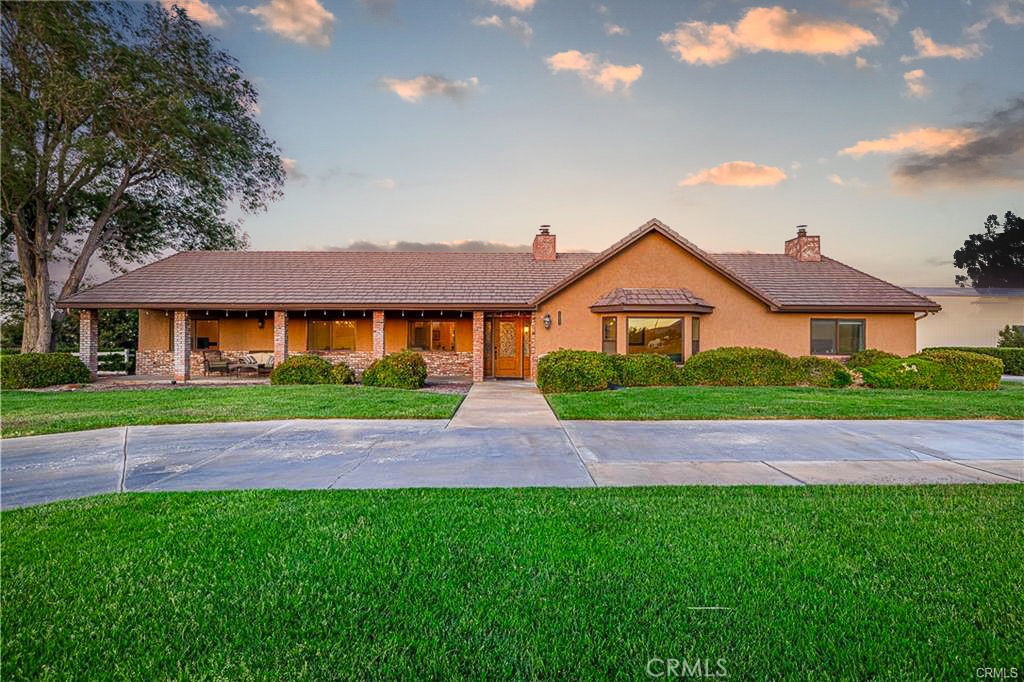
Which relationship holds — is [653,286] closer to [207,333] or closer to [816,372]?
[816,372]

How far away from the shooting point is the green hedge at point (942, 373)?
1492cm

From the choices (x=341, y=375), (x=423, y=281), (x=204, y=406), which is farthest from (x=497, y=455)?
(x=423, y=281)

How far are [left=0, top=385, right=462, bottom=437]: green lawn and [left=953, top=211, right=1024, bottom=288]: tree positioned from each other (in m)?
53.7

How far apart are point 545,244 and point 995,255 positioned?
4647 centimetres

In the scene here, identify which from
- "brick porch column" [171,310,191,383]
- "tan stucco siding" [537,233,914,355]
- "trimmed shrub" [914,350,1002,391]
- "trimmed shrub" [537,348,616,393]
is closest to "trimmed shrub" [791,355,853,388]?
"tan stucco siding" [537,233,914,355]

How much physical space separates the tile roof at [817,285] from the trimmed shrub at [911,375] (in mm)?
3506

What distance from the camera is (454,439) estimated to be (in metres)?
8.09

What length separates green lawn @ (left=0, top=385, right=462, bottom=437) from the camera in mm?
9672

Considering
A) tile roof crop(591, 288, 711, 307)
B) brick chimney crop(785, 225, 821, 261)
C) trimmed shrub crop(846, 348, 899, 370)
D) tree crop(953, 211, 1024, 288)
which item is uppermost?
tree crop(953, 211, 1024, 288)

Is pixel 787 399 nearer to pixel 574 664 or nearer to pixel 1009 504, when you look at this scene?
pixel 1009 504

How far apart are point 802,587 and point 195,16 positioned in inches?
1136

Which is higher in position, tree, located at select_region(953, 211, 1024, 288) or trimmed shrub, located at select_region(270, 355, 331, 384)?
tree, located at select_region(953, 211, 1024, 288)

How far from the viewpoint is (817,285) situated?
64.3 ft

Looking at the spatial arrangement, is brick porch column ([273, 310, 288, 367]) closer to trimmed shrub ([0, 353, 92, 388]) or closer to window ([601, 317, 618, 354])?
trimmed shrub ([0, 353, 92, 388])
